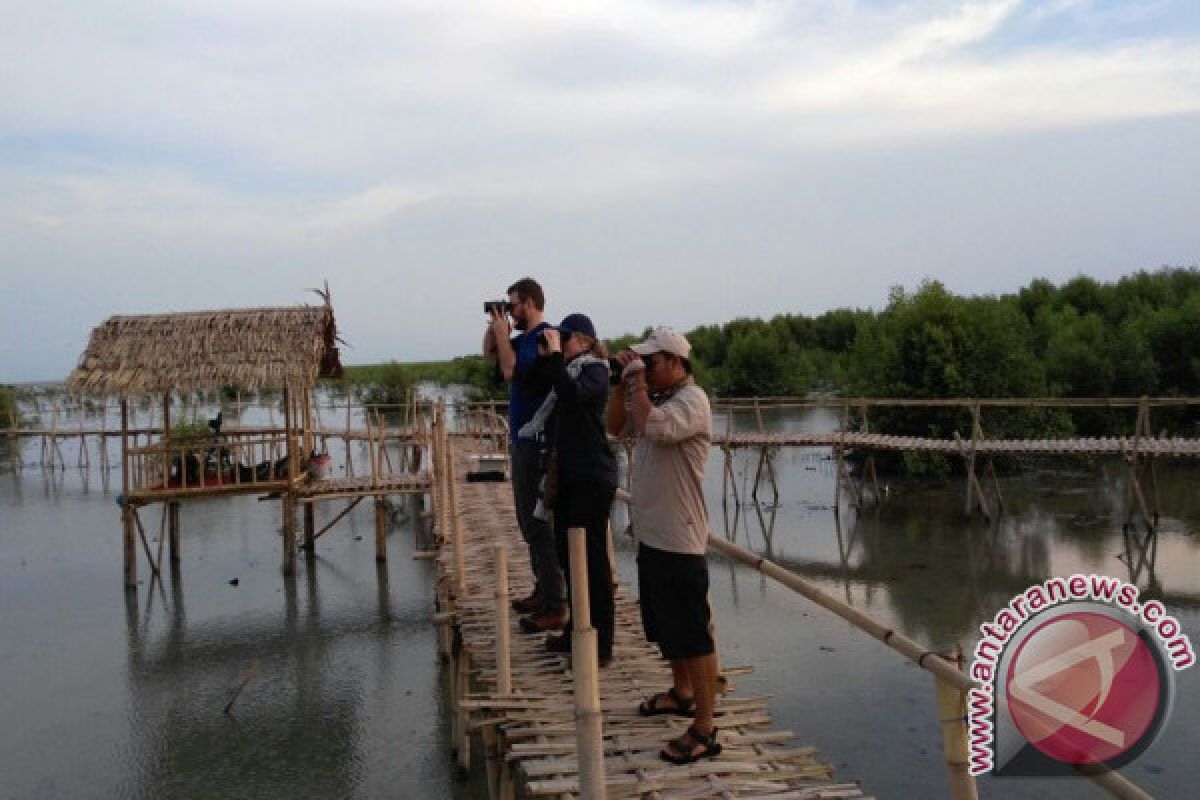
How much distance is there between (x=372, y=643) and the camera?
8.99 metres

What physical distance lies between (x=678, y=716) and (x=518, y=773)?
9.46 ft

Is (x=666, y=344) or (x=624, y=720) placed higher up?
(x=666, y=344)

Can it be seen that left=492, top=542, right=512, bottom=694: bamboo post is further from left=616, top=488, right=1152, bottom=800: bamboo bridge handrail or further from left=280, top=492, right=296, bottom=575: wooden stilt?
left=280, top=492, right=296, bottom=575: wooden stilt

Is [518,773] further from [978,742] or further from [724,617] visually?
[978,742]

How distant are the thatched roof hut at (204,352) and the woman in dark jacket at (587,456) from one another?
25.7ft

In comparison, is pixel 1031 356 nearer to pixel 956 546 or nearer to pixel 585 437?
pixel 956 546

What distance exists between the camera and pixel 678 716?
3.71 metres

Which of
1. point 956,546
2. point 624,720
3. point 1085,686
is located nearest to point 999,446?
point 956,546

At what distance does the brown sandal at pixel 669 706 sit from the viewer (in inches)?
144

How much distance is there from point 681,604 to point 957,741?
41.7 inches

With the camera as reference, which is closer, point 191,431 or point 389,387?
point 191,431

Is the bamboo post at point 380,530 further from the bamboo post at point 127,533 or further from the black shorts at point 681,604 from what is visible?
the black shorts at point 681,604

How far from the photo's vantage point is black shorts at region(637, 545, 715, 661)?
3.33m

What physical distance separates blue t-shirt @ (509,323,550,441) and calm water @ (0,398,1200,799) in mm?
2844
